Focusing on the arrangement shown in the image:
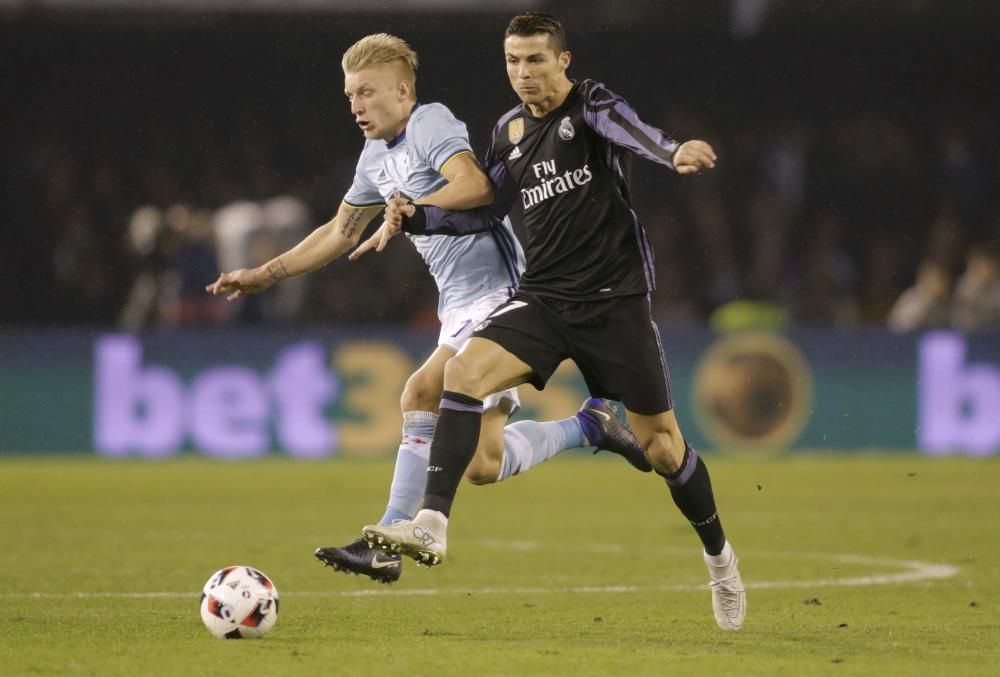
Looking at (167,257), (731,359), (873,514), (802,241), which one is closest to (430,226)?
(873,514)

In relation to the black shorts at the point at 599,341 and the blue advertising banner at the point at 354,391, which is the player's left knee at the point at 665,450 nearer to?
the black shorts at the point at 599,341

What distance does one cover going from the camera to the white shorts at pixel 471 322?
7.32m

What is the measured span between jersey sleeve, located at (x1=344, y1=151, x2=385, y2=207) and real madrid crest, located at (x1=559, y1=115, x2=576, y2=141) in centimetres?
125

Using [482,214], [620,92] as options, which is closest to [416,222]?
[482,214]

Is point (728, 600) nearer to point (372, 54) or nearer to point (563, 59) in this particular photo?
point (563, 59)

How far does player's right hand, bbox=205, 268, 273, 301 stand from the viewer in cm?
718

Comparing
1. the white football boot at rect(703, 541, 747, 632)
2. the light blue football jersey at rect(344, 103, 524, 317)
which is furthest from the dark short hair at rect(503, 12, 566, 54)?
Result: the white football boot at rect(703, 541, 747, 632)

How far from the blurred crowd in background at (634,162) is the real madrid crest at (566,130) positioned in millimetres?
12420

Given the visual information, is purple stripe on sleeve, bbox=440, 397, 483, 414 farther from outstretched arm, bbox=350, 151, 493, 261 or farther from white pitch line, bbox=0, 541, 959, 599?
white pitch line, bbox=0, 541, 959, 599

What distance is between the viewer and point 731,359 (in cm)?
1691

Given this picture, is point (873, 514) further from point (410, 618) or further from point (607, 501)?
point (410, 618)

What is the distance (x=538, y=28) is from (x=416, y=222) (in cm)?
86

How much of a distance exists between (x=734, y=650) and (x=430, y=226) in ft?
6.51

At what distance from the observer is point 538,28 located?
6520 mm
